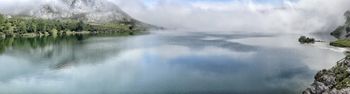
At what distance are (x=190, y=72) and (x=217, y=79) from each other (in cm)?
1068

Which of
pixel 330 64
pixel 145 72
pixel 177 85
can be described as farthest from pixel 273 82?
pixel 330 64

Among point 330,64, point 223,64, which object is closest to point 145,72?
point 223,64

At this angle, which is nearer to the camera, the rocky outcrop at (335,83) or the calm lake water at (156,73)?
the rocky outcrop at (335,83)

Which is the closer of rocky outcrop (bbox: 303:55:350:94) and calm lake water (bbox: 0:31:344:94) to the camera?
rocky outcrop (bbox: 303:55:350:94)

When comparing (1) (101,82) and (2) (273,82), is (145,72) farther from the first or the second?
(2) (273,82)

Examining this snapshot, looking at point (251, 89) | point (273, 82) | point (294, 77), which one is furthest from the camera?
point (294, 77)

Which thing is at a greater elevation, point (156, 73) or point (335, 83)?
point (335, 83)

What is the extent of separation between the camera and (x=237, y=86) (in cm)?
7606

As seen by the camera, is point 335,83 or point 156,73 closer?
point 335,83

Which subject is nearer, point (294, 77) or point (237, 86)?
point (237, 86)

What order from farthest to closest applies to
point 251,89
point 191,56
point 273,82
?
point 191,56
point 273,82
point 251,89

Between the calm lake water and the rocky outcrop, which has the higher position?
the rocky outcrop

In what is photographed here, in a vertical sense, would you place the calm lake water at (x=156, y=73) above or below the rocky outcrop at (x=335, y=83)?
below

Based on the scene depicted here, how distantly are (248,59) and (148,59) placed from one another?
25723 mm
